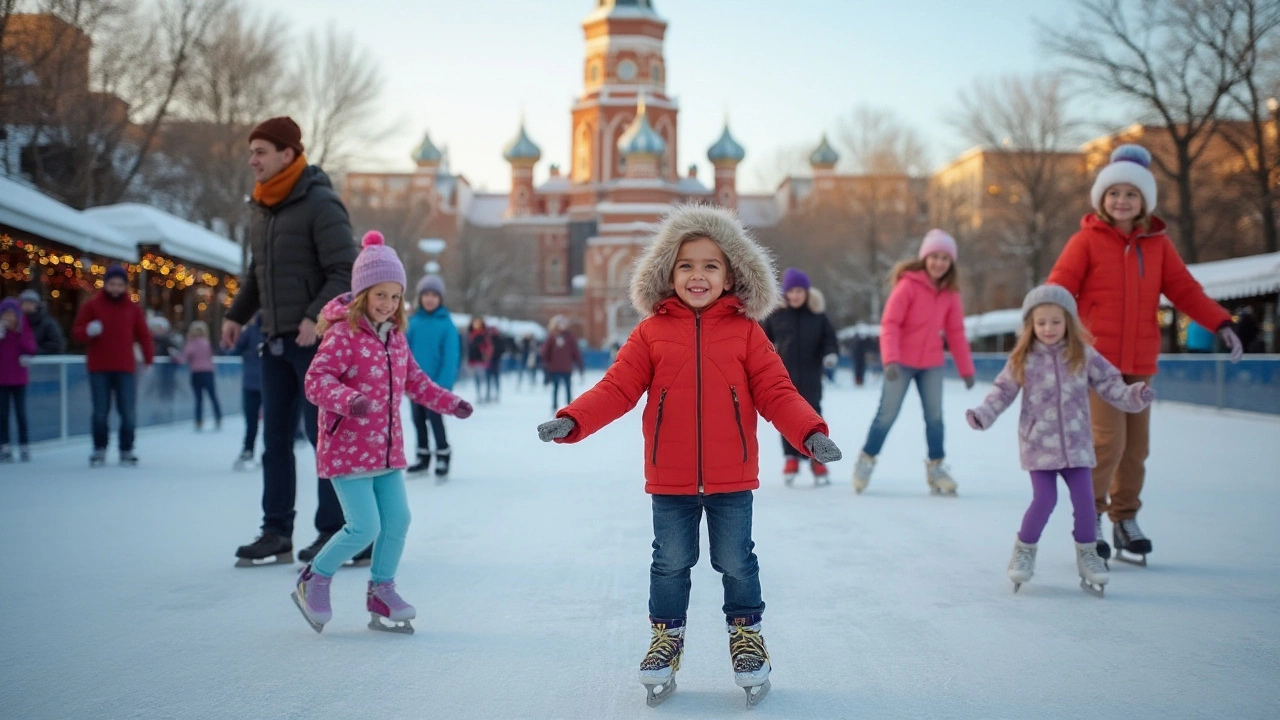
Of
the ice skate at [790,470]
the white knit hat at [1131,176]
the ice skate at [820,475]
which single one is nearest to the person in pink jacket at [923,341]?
the ice skate at [820,475]

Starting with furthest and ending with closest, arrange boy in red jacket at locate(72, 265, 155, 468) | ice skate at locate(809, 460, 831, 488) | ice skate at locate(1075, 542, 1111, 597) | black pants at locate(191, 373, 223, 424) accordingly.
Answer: black pants at locate(191, 373, 223, 424)
boy in red jacket at locate(72, 265, 155, 468)
ice skate at locate(809, 460, 831, 488)
ice skate at locate(1075, 542, 1111, 597)

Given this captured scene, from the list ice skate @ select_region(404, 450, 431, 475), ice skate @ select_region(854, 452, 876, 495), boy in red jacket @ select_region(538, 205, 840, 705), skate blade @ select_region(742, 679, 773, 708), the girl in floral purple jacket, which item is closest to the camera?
skate blade @ select_region(742, 679, 773, 708)

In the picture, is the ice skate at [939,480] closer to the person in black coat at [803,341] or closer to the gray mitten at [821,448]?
the person in black coat at [803,341]

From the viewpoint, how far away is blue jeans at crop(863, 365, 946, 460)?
8258mm

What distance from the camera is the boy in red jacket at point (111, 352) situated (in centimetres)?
1002

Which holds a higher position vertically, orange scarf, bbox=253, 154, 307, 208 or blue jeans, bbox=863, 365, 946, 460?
orange scarf, bbox=253, 154, 307, 208

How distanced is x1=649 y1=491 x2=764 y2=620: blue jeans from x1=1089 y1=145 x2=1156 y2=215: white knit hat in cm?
292

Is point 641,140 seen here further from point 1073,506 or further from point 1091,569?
point 1091,569

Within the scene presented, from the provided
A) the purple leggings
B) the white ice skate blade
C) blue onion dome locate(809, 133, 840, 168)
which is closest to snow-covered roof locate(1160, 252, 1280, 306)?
the purple leggings

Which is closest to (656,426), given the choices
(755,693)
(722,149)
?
(755,693)

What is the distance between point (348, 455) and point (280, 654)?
73cm

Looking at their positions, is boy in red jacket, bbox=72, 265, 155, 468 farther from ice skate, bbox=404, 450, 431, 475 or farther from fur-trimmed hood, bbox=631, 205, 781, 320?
fur-trimmed hood, bbox=631, 205, 781, 320

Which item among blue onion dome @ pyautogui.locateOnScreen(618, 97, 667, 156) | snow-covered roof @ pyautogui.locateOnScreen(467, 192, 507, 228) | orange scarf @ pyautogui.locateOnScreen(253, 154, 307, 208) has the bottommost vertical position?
orange scarf @ pyautogui.locateOnScreen(253, 154, 307, 208)

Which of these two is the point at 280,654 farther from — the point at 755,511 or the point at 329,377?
the point at 755,511
